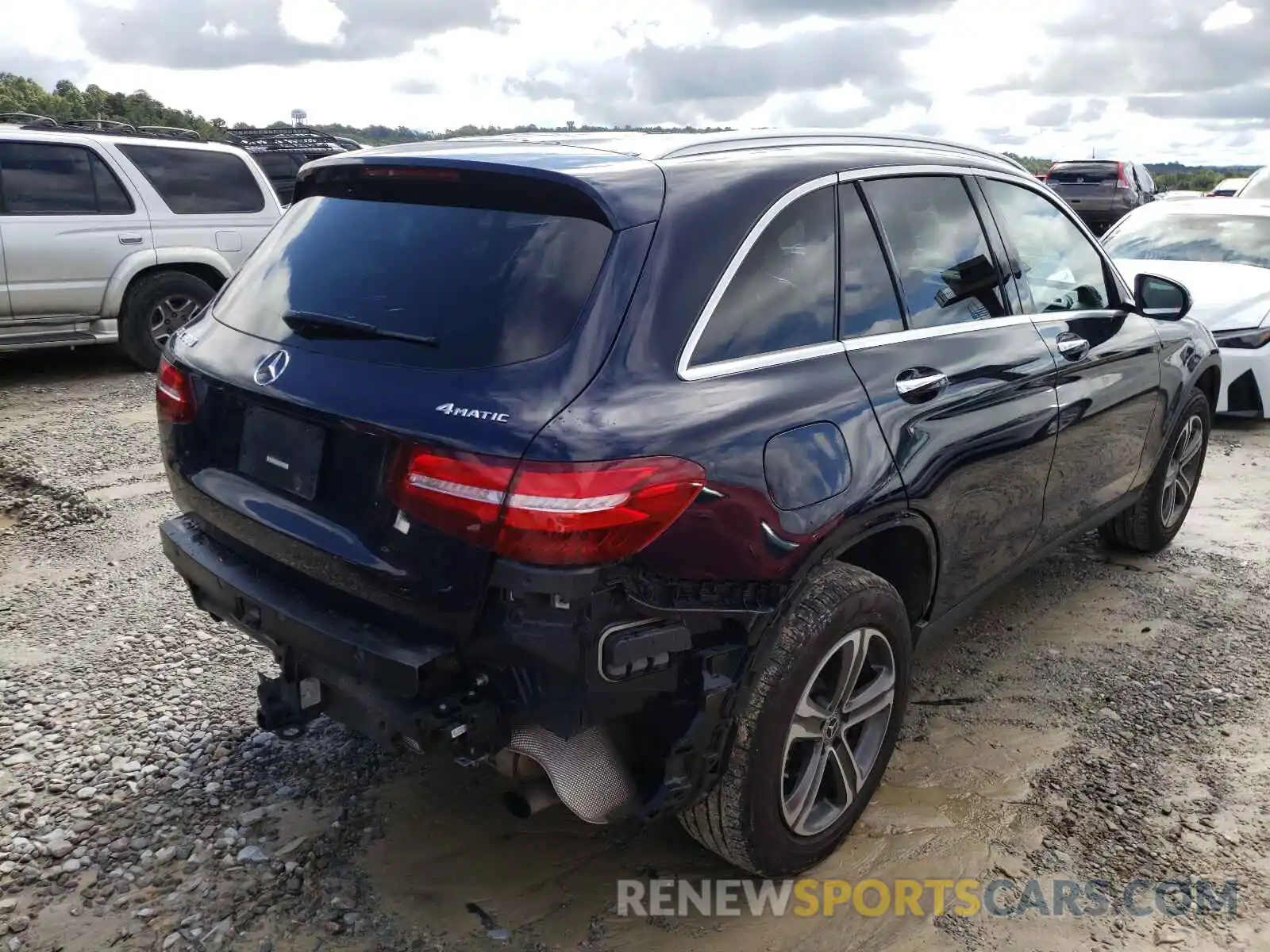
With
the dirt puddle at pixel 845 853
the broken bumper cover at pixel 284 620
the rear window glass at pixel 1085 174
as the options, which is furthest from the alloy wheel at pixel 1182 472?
the rear window glass at pixel 1085 174

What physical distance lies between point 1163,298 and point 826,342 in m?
2.42

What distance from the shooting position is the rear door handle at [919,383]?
9.30 ft

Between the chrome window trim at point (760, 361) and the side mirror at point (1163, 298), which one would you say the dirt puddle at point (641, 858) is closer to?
Answer: the chrome window trim at point (760, 361)

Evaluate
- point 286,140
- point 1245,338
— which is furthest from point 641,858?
point 286,140

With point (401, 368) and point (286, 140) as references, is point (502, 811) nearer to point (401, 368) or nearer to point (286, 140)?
point (401, 368)

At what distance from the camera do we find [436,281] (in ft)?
8.05

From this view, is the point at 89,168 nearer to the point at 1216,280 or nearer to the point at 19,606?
the point at 19,606

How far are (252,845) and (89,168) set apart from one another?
7.05m

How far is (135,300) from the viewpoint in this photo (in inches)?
325

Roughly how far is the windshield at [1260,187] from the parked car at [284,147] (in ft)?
39.7

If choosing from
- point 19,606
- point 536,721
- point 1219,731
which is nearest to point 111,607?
point 19,606

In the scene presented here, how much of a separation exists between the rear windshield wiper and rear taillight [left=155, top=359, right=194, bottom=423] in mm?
380

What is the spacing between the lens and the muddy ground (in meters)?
2.60

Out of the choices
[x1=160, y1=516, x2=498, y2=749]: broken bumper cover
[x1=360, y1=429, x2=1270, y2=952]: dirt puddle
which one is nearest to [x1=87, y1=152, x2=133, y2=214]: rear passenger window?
[x1=160, y1=516, x2=498, y2=749]: broken bumper cover
